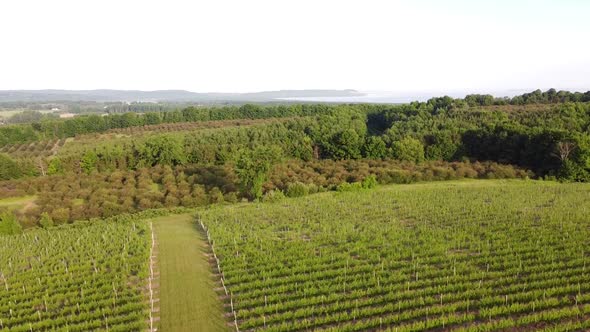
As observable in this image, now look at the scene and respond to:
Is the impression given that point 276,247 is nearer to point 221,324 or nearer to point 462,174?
point 221,324

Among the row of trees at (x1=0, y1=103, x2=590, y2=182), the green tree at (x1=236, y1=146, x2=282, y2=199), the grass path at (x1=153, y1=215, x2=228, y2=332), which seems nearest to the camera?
the grass path at (x1=153, y1=215, x2=228, y2=332)

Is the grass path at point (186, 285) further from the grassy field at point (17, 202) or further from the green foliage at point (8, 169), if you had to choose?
the green foliage at point (8, 169)

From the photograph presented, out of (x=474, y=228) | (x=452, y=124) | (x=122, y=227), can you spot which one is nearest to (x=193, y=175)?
(x=122, y=227)

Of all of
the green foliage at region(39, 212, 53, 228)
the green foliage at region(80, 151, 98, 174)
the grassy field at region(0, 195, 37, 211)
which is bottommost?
the grassy field at region(0, 195, 37, 211)

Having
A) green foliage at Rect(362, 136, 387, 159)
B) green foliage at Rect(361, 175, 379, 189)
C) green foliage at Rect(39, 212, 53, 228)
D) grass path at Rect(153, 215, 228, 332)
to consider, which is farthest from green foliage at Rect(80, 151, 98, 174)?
green foliage at Rect(362, 136, 387, 159)

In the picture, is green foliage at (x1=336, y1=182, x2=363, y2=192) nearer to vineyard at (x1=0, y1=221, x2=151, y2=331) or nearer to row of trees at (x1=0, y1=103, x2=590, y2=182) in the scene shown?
row of trees at (x1=0, y1=103, x2=590, y2=182)

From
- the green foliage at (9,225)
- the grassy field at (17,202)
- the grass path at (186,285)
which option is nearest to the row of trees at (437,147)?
the grassy field at (17,202)
